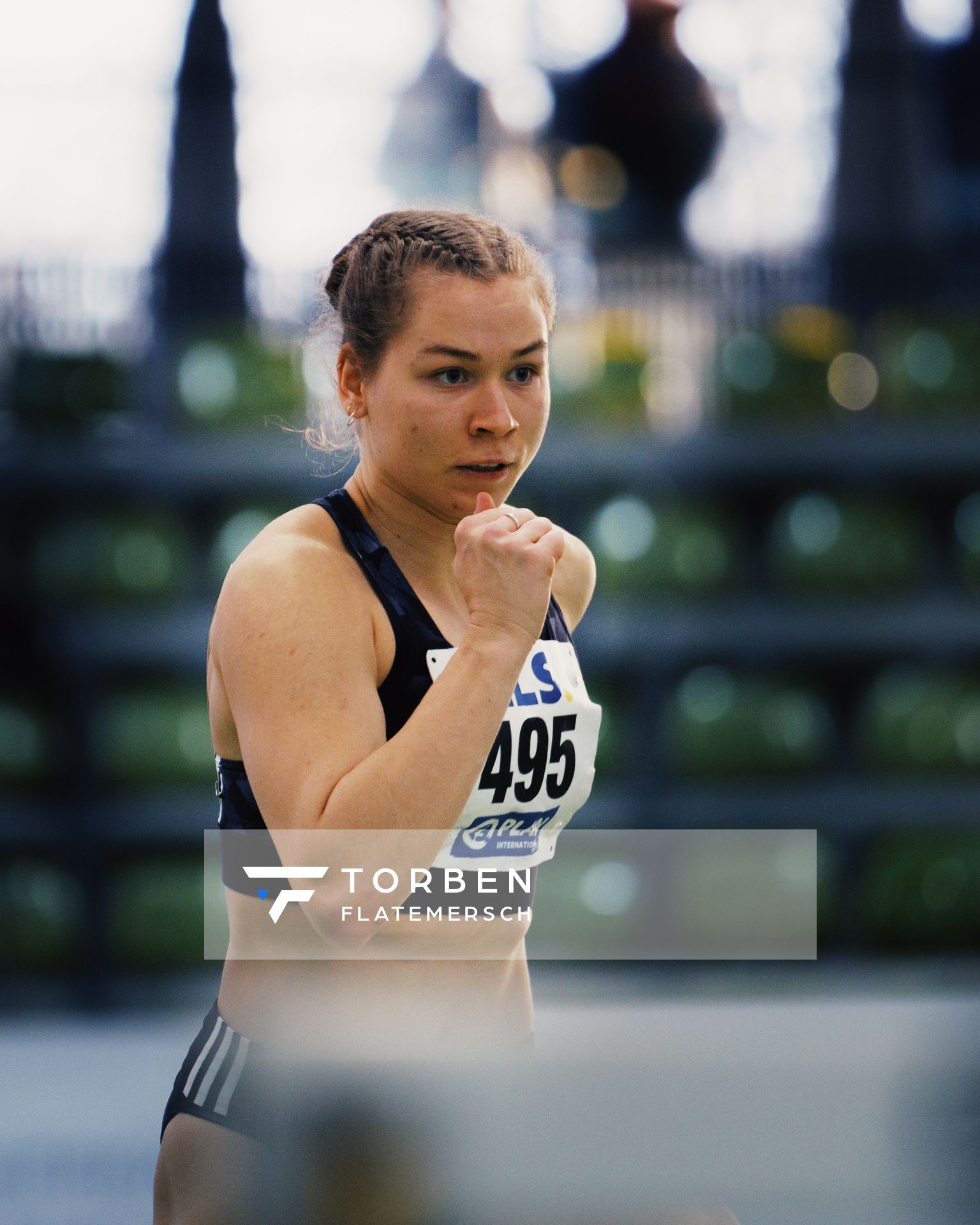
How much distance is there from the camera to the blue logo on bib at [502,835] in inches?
44.9

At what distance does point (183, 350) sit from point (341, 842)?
2697 millimetres

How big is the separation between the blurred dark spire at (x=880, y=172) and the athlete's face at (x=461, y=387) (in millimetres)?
2655

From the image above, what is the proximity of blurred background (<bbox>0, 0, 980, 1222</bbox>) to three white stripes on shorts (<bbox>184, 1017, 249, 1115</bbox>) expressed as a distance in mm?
2175

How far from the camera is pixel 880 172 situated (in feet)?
11.6

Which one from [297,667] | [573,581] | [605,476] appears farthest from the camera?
[605,476]

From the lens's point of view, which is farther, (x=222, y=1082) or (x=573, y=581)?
(x=573, y=581)

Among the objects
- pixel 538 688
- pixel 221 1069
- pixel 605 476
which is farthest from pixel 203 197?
pixel 221 1069

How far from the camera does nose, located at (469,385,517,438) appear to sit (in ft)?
3.58

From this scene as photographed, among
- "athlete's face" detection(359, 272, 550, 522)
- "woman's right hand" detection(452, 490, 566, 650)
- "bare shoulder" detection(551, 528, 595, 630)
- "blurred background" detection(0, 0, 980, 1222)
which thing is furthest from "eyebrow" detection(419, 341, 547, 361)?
"blurred background" detection(0, 0, 980, 1222)

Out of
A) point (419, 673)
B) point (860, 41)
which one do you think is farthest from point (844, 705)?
point (419, 673)

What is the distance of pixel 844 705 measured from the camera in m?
3.60

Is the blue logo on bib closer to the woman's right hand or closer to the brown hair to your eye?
the woman's right hand

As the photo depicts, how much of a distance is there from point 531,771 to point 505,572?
0.70 feet

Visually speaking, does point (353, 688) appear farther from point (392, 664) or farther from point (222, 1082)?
point (222, 1082)
